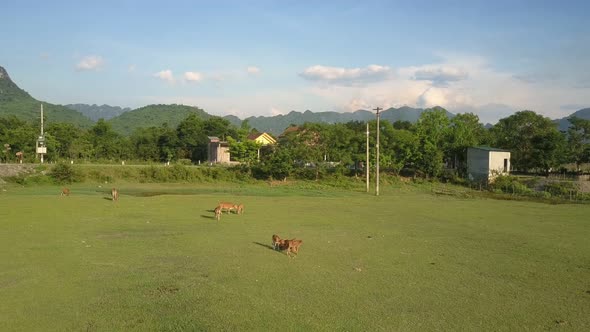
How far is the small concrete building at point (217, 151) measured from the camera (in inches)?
2579

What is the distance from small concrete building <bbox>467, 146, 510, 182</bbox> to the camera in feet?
158

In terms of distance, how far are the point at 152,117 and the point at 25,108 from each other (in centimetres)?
3443

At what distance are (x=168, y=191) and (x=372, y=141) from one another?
2353 cm

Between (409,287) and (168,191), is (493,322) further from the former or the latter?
(168,191)

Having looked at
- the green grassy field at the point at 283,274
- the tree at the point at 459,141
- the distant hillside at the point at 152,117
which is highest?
the distant hillside at the point at 152,117

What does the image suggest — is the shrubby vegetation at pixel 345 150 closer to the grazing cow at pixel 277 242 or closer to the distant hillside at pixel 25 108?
the grazing cow at pixel 277 242

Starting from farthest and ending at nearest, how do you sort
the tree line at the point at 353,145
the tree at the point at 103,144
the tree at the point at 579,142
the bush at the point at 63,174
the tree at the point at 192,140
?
1. the tree at the point at 192,140
2. the tree at the point at 103,144
3. the tree at the point at 579,142
4. the tree line at the point at 353,145
5. the bush at the point at 63,174

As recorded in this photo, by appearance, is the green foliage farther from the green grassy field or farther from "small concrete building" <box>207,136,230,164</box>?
"small concrete building" <box>207,136,230,164</box>

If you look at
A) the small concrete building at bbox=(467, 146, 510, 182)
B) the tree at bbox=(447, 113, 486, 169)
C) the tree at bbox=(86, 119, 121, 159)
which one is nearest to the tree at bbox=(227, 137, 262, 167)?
the tree at bbox=(86, 119, 121, 159)

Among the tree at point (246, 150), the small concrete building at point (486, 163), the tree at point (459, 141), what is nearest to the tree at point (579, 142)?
the small concrete building at point (486, 163)

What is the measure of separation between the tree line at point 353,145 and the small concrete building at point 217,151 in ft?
16.4

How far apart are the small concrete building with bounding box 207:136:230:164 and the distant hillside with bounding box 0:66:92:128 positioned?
38.2 meters

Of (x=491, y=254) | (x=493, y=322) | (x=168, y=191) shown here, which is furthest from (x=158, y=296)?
(x=168, y=191)

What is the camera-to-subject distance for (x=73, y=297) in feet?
28.2
